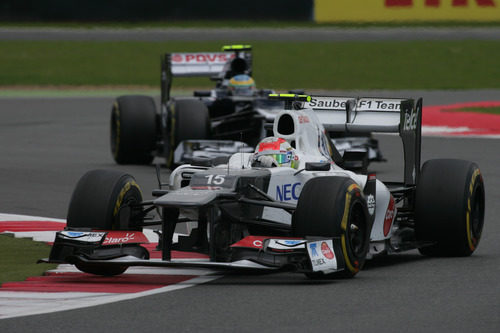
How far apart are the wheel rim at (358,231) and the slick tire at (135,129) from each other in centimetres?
1086

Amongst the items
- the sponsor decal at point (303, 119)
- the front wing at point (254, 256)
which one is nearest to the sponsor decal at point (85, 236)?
the front wing at point (254, 256)

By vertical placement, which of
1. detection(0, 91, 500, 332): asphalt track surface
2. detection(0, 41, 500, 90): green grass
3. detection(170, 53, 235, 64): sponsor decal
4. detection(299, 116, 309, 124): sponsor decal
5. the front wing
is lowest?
detection(0, 41, 500, 90): green grass

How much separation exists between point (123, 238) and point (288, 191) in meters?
1.44

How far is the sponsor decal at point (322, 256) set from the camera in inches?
355

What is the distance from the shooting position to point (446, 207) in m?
10.6

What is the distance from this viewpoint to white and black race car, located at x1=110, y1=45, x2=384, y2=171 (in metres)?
18.9

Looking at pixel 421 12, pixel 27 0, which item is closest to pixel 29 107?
pixel 27 0

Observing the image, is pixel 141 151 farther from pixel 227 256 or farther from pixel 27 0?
pixel 27 0

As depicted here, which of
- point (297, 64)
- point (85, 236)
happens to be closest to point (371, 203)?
point (85, 236)

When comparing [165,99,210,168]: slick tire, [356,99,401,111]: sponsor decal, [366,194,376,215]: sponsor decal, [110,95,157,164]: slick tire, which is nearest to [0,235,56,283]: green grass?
[366,194,376,215]: sponsor decal

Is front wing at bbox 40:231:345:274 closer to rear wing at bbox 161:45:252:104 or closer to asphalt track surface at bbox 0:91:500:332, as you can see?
asphalt track surface at bbox 0:91:500:332

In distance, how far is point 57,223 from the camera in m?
13.1

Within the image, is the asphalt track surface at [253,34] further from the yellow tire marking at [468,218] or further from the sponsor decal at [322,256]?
the sponsor decal at [322,256]

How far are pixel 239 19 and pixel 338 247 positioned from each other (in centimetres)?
4088
